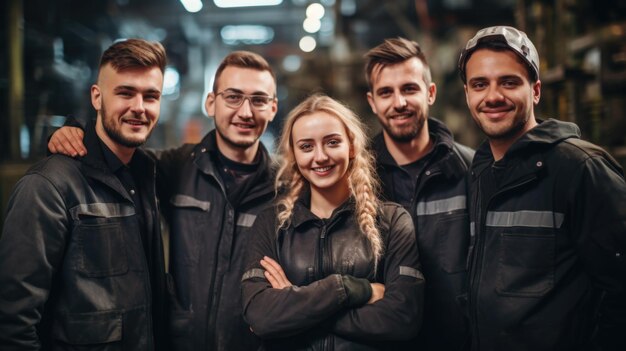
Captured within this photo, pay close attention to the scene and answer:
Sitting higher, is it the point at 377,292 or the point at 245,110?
the point at 245,110

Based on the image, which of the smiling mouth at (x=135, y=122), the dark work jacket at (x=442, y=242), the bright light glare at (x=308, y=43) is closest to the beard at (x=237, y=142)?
the smiling mouth at (x=135, y=122)

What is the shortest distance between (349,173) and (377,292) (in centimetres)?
65

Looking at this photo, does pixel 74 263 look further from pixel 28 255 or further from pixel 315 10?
pixel 315 10

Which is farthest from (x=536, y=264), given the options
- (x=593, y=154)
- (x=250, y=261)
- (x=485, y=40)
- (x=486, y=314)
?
(x=250, y=261)

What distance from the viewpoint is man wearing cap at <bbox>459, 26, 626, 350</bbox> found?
206 centimetres

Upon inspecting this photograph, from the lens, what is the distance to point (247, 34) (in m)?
15.2

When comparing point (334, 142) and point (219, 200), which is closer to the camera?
point (334, 142)

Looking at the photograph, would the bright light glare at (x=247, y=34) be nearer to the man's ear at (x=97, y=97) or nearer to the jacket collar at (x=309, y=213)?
the man's ear at (x=97, y=97)

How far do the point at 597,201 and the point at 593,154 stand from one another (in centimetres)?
22

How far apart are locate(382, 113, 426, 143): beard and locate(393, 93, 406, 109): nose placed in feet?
0.40

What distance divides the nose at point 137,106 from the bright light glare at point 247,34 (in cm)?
1270

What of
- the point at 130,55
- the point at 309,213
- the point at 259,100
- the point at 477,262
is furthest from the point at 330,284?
the point at 130,55

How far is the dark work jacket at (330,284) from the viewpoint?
2139 millimetres

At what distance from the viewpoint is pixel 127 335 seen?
2439 mm
